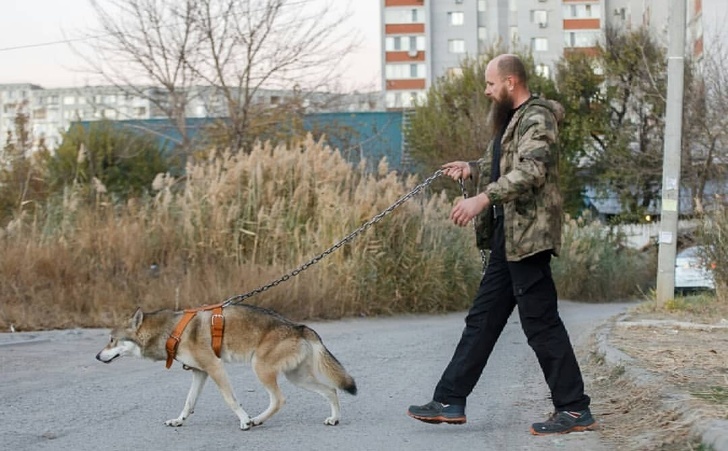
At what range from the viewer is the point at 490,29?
5191cm

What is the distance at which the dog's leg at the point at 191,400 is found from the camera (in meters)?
6.53

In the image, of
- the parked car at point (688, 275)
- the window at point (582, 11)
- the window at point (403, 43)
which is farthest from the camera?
the window at point (403, 43)

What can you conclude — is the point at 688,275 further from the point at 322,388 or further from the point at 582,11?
the point at 582,11

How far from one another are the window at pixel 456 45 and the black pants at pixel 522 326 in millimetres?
56030

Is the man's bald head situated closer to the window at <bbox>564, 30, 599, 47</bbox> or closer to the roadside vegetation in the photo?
the roadside vegetation

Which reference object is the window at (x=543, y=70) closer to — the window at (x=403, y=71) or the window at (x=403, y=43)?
the window at (x=403, y=43)

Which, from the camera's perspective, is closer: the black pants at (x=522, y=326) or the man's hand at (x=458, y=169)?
the black pants at (x=522, y=326)

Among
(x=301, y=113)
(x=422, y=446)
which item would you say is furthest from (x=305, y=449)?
(x=301, y=113)

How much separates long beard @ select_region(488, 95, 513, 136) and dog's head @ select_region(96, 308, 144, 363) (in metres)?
2.56

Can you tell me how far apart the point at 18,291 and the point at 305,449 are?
859 cm

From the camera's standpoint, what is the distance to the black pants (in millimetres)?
5824

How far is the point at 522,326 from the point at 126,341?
258 centimetres

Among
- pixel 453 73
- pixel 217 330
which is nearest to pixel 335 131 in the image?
pixel 453 73

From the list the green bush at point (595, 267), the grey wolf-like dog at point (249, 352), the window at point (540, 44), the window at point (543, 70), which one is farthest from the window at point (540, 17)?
the grey wolf-like dog at point (249, 352)
